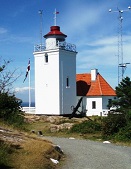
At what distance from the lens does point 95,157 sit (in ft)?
40.8

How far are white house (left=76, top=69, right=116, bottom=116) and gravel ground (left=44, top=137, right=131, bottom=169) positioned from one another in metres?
25.2

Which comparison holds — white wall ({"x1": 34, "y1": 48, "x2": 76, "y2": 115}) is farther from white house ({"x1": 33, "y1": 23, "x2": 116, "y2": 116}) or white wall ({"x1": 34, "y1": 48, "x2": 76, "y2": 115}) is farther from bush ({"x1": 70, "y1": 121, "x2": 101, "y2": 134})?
bush ({"x1": 70, "y1": 121, "x2": 101, "y2": 134})

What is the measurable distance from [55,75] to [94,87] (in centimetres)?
651

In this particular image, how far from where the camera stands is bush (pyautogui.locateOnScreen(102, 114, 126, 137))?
18828 millimetres

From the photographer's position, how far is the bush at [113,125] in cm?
1883

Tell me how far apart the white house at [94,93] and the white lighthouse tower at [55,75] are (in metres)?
2.08

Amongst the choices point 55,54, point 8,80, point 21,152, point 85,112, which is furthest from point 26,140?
point 85,112

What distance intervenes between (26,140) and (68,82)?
91.6 feet

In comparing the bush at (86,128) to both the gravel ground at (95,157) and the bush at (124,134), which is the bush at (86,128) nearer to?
the bush at (124,134)

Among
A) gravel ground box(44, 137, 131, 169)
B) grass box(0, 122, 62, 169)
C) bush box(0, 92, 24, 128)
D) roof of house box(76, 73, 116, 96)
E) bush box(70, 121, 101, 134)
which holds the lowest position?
gravel ground box(44, 137, 131, 169)

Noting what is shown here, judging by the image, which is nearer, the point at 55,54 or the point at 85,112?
the point at 55,54

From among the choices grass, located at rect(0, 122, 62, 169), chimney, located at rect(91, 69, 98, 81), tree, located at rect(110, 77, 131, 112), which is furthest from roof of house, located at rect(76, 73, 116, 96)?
grass, located at rect(0, 122, 62, 169)

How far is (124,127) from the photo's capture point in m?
18.4

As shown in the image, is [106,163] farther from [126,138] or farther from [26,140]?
[126,138]
